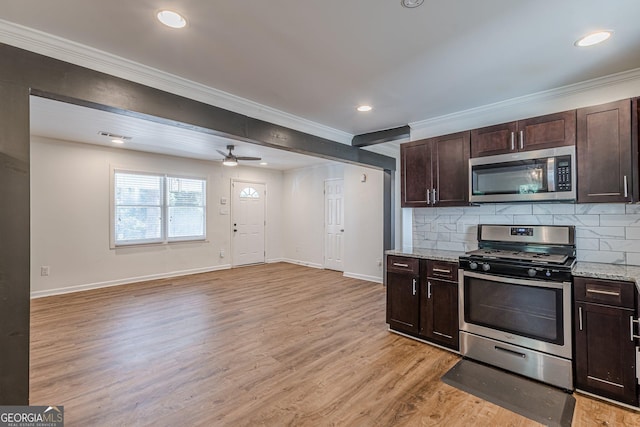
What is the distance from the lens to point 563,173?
2.58m

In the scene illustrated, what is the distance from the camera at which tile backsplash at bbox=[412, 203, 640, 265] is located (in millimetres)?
2564

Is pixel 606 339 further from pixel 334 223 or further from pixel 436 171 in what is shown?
pixel 334 223

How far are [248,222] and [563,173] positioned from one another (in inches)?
256

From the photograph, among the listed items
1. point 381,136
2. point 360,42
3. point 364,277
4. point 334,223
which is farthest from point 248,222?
point 360,42

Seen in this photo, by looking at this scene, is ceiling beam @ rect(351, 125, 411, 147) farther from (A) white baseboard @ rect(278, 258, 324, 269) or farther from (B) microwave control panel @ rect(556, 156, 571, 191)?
(A) white baseboard @ rect(278, 258, 324, 269)

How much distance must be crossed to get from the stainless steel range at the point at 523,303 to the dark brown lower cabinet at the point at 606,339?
78mm

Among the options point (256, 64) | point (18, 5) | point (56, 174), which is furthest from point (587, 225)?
point (56, 174)

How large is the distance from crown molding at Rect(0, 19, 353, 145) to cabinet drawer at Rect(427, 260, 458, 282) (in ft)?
7.67

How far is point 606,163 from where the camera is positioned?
7.93 ft

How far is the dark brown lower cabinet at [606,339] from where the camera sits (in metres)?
2.08

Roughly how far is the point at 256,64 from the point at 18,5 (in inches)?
56.2

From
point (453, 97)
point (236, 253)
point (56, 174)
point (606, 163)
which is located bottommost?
point (236, 253)

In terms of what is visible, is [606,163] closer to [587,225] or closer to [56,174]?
[587,225]

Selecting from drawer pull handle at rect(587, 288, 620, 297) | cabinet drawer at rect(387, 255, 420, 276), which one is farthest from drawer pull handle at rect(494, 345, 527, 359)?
cabinet drawer at rect(387, 255, 420, 276)
